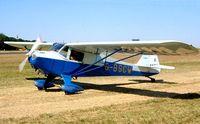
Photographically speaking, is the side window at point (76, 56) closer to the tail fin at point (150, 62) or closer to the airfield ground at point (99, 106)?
the airfield ground at point (99, 106)

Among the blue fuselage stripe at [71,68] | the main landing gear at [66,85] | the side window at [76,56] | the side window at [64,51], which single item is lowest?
the main landing gear at [66,85]

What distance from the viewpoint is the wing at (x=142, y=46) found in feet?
35.0

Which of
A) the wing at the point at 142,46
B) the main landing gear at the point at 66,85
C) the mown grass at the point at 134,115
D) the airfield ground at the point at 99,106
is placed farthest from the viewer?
the main landing gear at the point at 66,85

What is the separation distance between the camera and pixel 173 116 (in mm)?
8508

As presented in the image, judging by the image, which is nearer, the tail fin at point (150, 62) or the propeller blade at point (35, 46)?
the propeller blade at point (35, 46)

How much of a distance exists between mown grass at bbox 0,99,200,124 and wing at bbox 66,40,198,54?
6.04ft

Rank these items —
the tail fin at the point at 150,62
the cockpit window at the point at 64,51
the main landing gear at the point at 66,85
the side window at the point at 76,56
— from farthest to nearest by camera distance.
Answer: the tail fin at the point at 150,62, the side window at the point at 76,56, the cockpit window at the point at 64,51, the main landing gear at the point at 66,85

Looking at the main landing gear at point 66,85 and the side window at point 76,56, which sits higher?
the side window at point 76,56

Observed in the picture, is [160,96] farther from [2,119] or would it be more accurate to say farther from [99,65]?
[2,119]

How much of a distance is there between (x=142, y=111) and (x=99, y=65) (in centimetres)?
577

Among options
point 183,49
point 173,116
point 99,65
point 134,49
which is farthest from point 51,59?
point 173,116

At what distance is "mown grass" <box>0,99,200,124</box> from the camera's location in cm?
804

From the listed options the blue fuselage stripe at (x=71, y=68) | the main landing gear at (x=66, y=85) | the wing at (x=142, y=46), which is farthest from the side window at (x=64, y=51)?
the main landing gear at (x=66, y=85)

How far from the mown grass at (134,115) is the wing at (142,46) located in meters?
1.84
